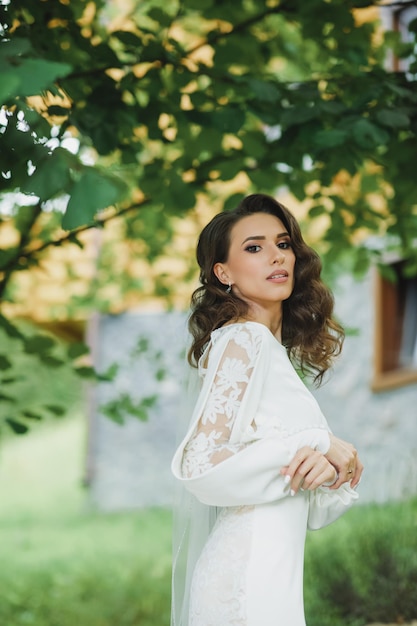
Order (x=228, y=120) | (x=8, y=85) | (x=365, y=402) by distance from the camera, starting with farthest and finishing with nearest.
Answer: (x=365, y=402) < (x=228, y=120) < (x=8, y=85)

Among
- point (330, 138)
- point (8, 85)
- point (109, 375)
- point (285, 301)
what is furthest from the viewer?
point (109, 375)

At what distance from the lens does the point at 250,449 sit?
2.02 m

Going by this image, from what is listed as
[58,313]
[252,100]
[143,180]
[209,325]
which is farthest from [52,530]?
[209,325]

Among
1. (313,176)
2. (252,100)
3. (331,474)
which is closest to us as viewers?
(331,474)

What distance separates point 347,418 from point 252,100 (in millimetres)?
5718

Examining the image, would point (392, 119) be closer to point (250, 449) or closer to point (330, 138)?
point (330, 138)

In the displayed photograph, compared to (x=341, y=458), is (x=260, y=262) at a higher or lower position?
higher

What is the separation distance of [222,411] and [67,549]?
275 inches

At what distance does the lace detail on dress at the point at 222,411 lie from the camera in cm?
206

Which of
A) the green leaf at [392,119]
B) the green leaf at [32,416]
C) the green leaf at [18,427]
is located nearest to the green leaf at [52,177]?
the green leaf at [392,119]

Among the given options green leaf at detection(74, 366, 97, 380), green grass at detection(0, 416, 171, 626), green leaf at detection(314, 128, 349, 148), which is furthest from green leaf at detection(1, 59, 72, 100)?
green grass at detection(0, 416, 171, 626)

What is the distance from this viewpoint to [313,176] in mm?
4105

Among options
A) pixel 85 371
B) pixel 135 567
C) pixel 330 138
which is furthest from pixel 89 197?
pixel 135 567

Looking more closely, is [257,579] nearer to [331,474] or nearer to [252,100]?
[331,474]
